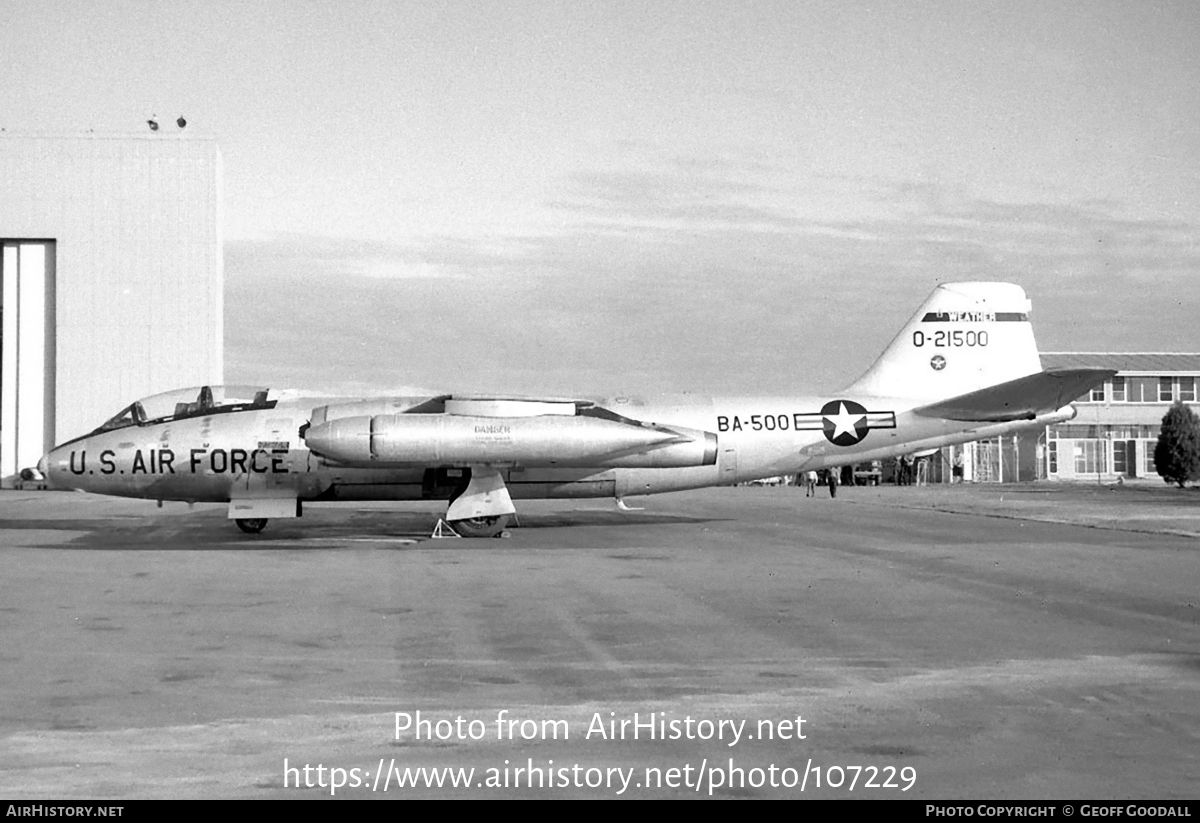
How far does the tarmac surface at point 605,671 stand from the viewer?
5.12m

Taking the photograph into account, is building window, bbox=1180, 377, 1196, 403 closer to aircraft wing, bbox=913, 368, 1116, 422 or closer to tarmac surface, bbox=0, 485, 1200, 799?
aircraft wing, bbox=913, 368, 1116, 422

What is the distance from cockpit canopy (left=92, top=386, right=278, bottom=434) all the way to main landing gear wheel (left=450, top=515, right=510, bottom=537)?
387 cm

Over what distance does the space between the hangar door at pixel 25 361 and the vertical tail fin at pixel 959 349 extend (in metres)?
34.8

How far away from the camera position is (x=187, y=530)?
20344 mm

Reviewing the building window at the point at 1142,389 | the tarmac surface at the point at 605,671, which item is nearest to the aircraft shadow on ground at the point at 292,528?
the tarmac surface at the point at 605,671

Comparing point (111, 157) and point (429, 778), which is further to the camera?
point (111, 157)

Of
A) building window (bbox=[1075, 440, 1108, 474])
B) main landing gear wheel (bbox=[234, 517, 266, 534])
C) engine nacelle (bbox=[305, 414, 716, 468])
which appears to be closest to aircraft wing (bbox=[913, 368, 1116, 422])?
engine nacelle (bbox=[305, 414, 716, 468])

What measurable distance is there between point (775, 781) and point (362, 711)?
248cm

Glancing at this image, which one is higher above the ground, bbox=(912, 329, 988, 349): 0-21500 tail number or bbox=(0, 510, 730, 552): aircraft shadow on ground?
bbox=(912, 329, 988, 349): 0-21500 tail number

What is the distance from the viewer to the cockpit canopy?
18562mm

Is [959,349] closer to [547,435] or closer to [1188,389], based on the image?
[547,435]

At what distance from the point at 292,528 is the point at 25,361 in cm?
2810

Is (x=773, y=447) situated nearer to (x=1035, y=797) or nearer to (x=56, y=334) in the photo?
(x=1035, y=797)
